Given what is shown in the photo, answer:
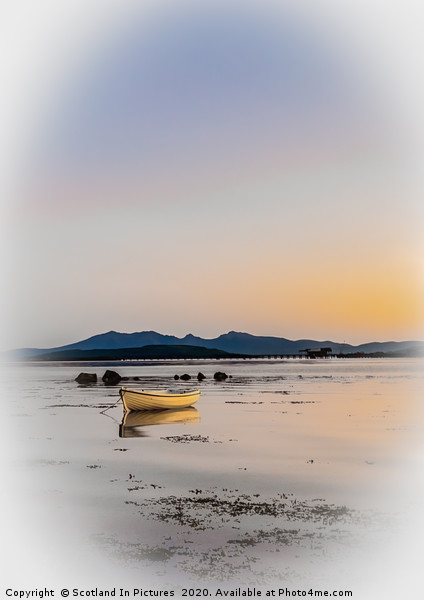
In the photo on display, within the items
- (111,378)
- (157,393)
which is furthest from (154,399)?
(111,378)

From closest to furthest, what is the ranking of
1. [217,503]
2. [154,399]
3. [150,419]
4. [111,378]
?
[217,503] < [150,419] < [154,399] < [111,378]

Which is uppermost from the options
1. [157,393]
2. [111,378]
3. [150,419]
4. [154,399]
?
[157,393]

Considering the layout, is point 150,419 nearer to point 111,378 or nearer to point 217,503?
point 217,503

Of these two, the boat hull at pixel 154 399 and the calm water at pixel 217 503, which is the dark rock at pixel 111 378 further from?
the calm water at pixel 217 503

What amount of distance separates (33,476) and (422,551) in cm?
1223

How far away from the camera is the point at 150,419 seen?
35.9 meters

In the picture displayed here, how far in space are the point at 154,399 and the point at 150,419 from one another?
296 cm

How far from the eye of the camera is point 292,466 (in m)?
20.8

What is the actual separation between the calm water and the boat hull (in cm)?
547

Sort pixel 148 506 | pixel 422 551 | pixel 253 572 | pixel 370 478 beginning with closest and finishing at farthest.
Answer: pixel 253 572, pixel 422 551, pixel 148 506, pixel 370 478

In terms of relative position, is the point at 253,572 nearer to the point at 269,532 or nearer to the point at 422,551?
the point at 269,532

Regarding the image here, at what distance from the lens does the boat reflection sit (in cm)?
3034

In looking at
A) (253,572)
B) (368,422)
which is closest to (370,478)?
(253,572)

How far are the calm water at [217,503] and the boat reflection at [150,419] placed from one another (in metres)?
0.44
